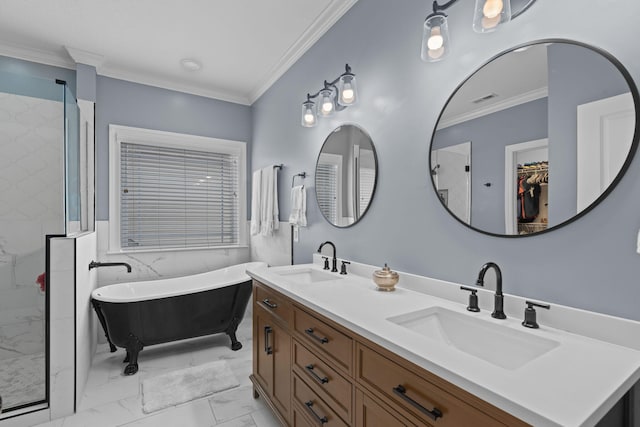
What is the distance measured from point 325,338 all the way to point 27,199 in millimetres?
3130

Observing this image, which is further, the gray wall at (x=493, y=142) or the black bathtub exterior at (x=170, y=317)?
the black bathtub exterior at (x=170, y=317)

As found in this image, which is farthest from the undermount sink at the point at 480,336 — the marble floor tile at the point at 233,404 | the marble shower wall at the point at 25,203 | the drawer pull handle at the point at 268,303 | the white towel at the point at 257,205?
the marble shower wall at the point at 25,203

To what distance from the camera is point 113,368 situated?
8.45ft

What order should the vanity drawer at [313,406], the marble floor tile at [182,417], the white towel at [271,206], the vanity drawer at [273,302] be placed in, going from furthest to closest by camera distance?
the white towel at [271,206], the marble floor tile at [182,417], the vanity drawer at [273,302], the vanity drawer at [313,406]

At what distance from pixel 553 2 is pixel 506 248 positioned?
2.98 feet

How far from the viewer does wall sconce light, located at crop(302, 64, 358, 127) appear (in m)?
1.92

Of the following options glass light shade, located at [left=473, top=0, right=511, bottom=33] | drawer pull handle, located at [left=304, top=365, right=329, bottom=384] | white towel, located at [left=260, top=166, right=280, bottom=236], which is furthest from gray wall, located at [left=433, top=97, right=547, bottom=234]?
white towel, located at [left=260, top=166, right=280, bottom=236]

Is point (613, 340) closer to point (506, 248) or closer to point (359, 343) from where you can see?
point (506, 248)

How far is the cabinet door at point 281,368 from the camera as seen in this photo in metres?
1.59

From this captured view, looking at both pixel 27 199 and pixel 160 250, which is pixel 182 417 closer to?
pixel 160 250

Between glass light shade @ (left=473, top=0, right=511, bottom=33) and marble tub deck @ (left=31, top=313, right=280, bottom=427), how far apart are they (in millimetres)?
2329

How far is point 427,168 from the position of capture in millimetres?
1567

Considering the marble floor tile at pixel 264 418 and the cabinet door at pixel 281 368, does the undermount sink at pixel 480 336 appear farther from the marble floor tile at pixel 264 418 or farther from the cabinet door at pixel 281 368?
the marble floor tile at pixel 264 418

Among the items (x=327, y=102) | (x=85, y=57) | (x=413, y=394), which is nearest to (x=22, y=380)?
(x=85, y=57)
